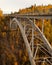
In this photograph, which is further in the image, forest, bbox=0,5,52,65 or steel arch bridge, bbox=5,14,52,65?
forest, bbox=0,5,52,65

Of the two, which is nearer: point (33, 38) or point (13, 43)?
point (33, 38)

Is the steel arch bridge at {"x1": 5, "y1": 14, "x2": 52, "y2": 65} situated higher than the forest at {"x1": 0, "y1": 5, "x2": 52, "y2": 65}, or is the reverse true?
the steel arch bridge at {"x1": 5, "y1": 14, "x2": 52, "y2": 65}

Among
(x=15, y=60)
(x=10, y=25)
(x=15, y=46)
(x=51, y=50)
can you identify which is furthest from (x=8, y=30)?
(x=51, y=50)

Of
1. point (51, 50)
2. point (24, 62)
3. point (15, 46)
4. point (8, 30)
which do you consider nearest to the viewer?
point (51, 50)

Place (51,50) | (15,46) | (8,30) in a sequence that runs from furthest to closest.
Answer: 1. (8,30)
2. (15,46)
3. (51,50)

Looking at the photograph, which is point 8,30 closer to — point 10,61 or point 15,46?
point 15,46

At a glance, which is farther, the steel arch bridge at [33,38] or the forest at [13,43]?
the forest at [13,43]

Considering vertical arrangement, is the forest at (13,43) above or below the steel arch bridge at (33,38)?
below

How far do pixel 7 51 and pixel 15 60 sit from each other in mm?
2175

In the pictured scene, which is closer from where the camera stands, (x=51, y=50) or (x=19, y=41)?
(x=51, y=50)

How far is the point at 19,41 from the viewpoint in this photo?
52.7 metres

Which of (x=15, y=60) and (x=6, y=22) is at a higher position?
(x=6, y=22)

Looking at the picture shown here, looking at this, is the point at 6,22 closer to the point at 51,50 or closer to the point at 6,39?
the point at 6,39

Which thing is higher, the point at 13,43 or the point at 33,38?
the point at 33,38
